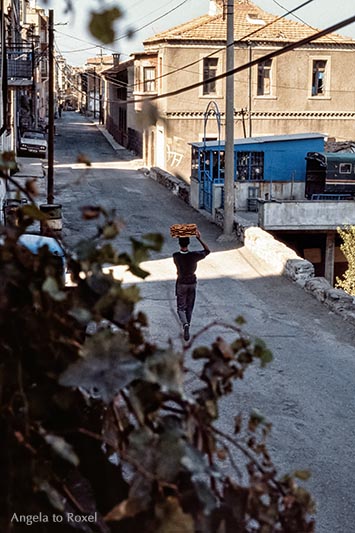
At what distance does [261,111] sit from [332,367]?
29885 millimetres

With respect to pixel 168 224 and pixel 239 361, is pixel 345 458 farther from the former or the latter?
pixel 168 224

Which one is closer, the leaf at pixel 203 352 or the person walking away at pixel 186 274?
the leaf at pixel 203 352

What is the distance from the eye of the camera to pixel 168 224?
23.7 m

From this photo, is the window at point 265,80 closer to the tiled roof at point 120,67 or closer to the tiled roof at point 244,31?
the tiled roof at point 244,31

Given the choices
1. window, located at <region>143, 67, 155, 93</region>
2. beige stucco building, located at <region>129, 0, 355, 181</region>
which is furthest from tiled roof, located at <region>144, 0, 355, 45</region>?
window, located at <region>143, 67, 155, 93</region>

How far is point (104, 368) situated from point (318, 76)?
1566 inches

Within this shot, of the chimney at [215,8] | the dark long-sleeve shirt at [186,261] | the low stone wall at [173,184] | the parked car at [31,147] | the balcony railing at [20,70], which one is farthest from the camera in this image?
the chimney at [215,8]

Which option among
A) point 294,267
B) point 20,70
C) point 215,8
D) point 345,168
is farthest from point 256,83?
point 294,267

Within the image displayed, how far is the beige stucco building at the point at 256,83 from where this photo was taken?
38406 millimetres

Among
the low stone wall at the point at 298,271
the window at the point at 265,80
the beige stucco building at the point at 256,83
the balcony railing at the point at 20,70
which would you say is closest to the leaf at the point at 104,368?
the low stone wall at the point at 298,271

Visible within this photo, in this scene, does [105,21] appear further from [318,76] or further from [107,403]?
[318,76]

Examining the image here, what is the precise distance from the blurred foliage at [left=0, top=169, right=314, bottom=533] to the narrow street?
0.20 metres

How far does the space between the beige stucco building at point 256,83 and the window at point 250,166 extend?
9.05 meters

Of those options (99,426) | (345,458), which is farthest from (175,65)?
(99,426)
